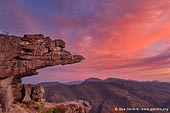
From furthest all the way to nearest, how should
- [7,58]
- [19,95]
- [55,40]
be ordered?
[19,95]
[55,40]
[7,58]

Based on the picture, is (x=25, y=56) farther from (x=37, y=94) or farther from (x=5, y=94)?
(x=37, y=94)

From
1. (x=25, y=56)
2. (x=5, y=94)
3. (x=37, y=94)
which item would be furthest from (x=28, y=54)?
(x=37, y=94)

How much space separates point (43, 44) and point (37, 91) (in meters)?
14.2

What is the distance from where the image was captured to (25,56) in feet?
195

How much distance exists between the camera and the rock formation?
5847 cm

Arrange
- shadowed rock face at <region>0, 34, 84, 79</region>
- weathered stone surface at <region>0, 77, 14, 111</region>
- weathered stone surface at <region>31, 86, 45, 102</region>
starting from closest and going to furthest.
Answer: shadowed rock face at <region>0, 34, 84, 79</region> < weathered stone surface at <region>0, 77, 14, 111</region> < weathered stone surface at <region>31, 86, 45, 102</region>

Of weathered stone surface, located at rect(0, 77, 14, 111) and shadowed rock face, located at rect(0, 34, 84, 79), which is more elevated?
shadowed rock face, located at rect(0, 34, 84, 79)

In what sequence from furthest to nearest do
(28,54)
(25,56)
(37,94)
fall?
(37,94), (28,54), (25,56)

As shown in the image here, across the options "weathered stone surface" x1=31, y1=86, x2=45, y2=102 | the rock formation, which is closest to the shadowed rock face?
the rock formation

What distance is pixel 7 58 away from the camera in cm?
5831

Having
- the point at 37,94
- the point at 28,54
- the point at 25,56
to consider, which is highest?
the point at 28,54

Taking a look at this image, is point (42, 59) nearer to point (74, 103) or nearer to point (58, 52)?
point (58, 52)

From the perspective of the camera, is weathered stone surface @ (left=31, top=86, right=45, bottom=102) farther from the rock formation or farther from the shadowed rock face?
the shadowed rock face

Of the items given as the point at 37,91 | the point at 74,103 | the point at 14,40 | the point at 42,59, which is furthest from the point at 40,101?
the point at 14,40
